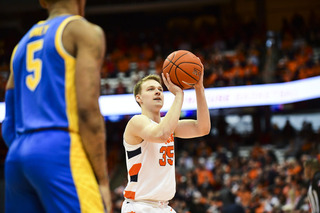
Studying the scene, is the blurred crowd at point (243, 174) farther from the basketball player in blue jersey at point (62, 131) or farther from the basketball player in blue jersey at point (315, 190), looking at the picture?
the basketball player in blue jersey at point (62, 131)

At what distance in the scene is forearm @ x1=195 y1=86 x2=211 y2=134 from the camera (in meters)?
4.87

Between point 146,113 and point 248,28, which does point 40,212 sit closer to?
point 146,113

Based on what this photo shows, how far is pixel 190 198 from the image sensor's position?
586 inches

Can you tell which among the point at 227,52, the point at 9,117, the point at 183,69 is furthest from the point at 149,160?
the point at 227,52

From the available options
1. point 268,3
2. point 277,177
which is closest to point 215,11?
point 268,3

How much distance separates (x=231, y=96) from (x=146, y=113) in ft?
46.8

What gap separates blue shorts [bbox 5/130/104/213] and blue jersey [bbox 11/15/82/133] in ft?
0.25

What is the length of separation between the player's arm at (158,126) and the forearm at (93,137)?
164cm

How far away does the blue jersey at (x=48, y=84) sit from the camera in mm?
2592

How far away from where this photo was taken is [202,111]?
195 inches

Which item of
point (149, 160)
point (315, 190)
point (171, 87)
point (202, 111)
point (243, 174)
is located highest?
point (171, 87)

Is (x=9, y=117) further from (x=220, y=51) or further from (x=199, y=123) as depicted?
(x=220, y=51)

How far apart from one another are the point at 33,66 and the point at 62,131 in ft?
1.33

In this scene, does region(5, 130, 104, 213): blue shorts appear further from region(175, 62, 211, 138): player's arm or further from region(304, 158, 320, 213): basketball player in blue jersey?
region(304, 158, 320, 213): basketball player in blue jersey
